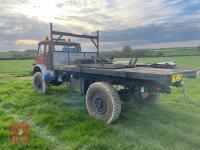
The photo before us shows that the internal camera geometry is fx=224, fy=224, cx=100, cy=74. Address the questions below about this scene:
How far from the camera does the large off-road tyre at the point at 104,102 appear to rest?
5152 mm

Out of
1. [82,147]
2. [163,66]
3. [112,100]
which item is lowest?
[82,147]

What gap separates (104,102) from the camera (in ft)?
17.8

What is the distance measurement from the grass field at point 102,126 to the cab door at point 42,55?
1728mm

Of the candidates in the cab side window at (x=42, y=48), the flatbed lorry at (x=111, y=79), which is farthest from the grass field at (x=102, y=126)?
the cab side window at (x=42, y=48)

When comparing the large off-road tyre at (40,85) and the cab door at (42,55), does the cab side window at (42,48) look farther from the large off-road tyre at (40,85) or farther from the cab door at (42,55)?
the large off-road tyre at (40,85)

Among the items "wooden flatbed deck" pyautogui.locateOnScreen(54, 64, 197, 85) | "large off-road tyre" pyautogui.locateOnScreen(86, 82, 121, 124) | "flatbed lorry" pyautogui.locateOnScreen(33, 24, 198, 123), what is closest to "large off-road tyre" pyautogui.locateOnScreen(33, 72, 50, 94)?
"flatbed lorry" pyautogui.locateOnScreen(33, 24, 198, 123)

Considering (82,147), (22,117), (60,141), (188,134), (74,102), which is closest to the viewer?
(82,147)

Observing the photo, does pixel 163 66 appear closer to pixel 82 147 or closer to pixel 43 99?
pixel 82 147

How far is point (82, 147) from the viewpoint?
4.14 meters

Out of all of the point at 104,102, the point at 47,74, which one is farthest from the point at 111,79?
the point at 47,74

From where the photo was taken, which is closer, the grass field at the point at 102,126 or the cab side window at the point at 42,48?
the grass field at the point at 102,126

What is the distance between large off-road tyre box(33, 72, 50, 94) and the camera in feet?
28.0

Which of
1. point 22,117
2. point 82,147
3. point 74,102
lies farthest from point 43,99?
point 82,147

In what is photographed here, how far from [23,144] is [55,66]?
373cm
